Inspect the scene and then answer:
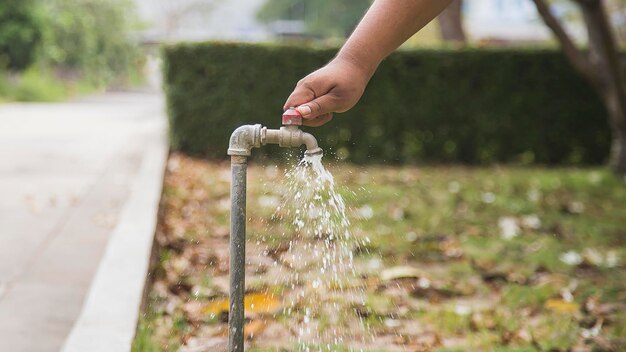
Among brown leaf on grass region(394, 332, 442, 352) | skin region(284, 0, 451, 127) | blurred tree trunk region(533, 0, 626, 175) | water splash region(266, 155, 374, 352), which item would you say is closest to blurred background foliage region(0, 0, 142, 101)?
blurred tree trunk region(533, 0, 626, 175)

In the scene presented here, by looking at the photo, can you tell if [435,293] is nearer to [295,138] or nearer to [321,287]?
[321,287]

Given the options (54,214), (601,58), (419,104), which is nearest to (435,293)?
(54,214)

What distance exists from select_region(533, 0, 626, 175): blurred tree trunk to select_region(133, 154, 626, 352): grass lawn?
0.88m

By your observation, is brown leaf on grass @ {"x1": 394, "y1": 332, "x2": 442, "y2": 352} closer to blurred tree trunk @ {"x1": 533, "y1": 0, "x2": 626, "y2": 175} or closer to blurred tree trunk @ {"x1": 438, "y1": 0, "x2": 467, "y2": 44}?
blurred tree trunk @ {"x1": 533, "y1": 0, "x2": 626, "y2": 175}

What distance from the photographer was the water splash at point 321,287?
2869 mm

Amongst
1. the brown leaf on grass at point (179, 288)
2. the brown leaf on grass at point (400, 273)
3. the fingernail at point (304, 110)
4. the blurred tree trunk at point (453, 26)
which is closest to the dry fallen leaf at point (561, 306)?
the brown leaf on grass at point (400, 273)

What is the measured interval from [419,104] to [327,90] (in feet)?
26.8

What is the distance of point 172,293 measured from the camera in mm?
3684

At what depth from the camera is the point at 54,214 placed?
19.1 ft

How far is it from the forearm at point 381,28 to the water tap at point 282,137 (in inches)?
Result: 7.7

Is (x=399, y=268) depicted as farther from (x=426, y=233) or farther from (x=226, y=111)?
(x=226, y=111)

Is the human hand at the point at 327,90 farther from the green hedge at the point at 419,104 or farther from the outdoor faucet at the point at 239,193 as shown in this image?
the green hedge at the point at 419,104

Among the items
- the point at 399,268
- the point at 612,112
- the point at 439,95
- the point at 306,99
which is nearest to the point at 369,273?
the point at 399,268

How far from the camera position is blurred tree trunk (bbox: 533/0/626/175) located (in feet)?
25.2
